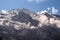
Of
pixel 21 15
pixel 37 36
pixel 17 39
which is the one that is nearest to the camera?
pixel 17 39

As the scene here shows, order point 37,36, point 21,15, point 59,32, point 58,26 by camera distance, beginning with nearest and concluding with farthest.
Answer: point 37,36 → point 59,32 → point 58,26 → point 21,15

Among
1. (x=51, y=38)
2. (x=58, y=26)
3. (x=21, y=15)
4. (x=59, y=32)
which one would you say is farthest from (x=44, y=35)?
(x=21, y=15)

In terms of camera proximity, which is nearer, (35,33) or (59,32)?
(35,33)

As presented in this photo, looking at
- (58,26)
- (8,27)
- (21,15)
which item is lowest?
(8,27)

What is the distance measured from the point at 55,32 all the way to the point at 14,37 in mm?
31249

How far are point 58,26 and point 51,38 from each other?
707 inches

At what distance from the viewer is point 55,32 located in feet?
369

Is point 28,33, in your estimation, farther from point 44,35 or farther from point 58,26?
point 58,26

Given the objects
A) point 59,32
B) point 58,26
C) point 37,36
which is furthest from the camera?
point 58,26

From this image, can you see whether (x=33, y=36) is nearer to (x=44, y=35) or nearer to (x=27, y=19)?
(x=44, y=35)

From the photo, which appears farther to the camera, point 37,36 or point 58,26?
point 58,26

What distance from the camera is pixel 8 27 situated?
4018 inches

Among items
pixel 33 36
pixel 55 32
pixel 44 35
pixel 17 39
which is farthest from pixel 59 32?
pixel 17 39

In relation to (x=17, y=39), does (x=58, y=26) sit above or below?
above
